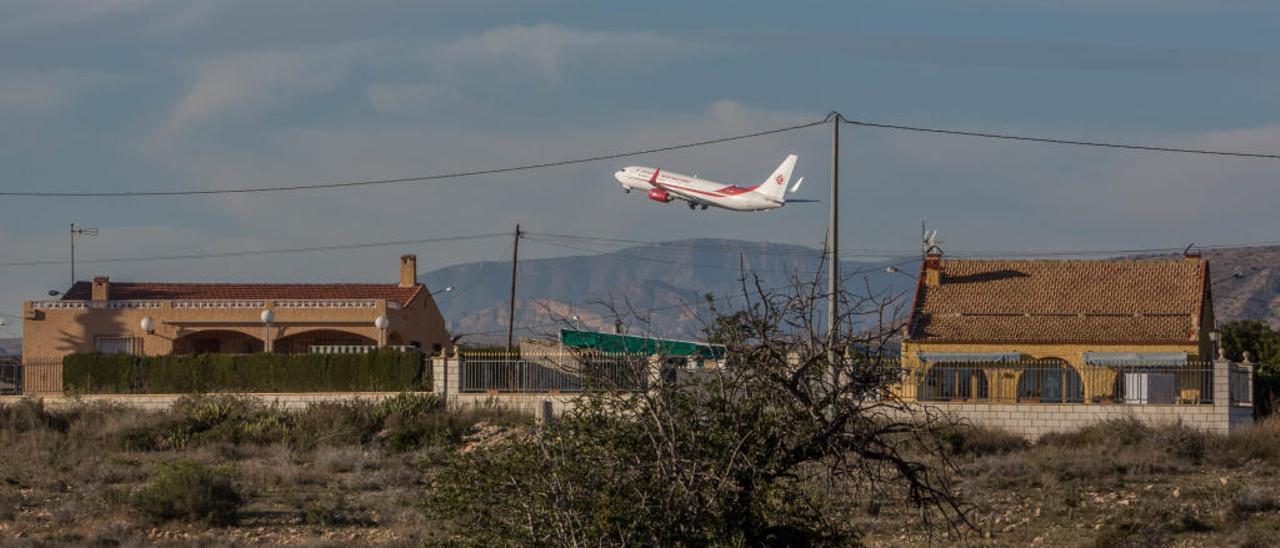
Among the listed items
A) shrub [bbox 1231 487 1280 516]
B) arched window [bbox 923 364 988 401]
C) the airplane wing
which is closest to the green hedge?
arched window [bbox 923 364 988 401]

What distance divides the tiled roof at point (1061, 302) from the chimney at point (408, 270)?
22737mm

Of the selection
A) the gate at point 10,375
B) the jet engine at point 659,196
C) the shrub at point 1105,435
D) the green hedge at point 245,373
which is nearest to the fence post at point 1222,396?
the shrub at point 1105,435

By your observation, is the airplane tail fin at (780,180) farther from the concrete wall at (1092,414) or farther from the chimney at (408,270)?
the concrete wall at (1092,414)

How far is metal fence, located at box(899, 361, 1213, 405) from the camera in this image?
39938 millimetres

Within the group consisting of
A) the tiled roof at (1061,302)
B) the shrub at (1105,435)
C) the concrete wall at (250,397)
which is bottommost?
the shrub at (1105,435)

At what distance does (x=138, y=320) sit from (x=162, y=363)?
11.6 meters

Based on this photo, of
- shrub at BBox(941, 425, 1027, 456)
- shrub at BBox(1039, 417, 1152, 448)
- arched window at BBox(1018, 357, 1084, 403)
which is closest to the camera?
shrub at BBox(941, 425, 1027, 456)

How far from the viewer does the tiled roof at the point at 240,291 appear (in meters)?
65.2

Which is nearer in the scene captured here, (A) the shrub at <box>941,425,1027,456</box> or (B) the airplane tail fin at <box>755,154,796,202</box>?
(A) the shrub at <box>941,425,1027,456</box>

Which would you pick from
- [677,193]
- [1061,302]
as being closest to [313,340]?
[677,193]

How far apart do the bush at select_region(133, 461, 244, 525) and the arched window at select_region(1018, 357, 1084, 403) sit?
21919mm

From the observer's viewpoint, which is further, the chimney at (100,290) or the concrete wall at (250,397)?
the chimney at (100,290)

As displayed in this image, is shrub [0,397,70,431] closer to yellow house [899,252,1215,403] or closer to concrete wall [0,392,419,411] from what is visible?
concrete wall [0,392,419,411]

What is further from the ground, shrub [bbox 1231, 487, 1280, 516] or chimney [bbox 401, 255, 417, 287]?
chimney [bbox 401, 255, 417, 287]
